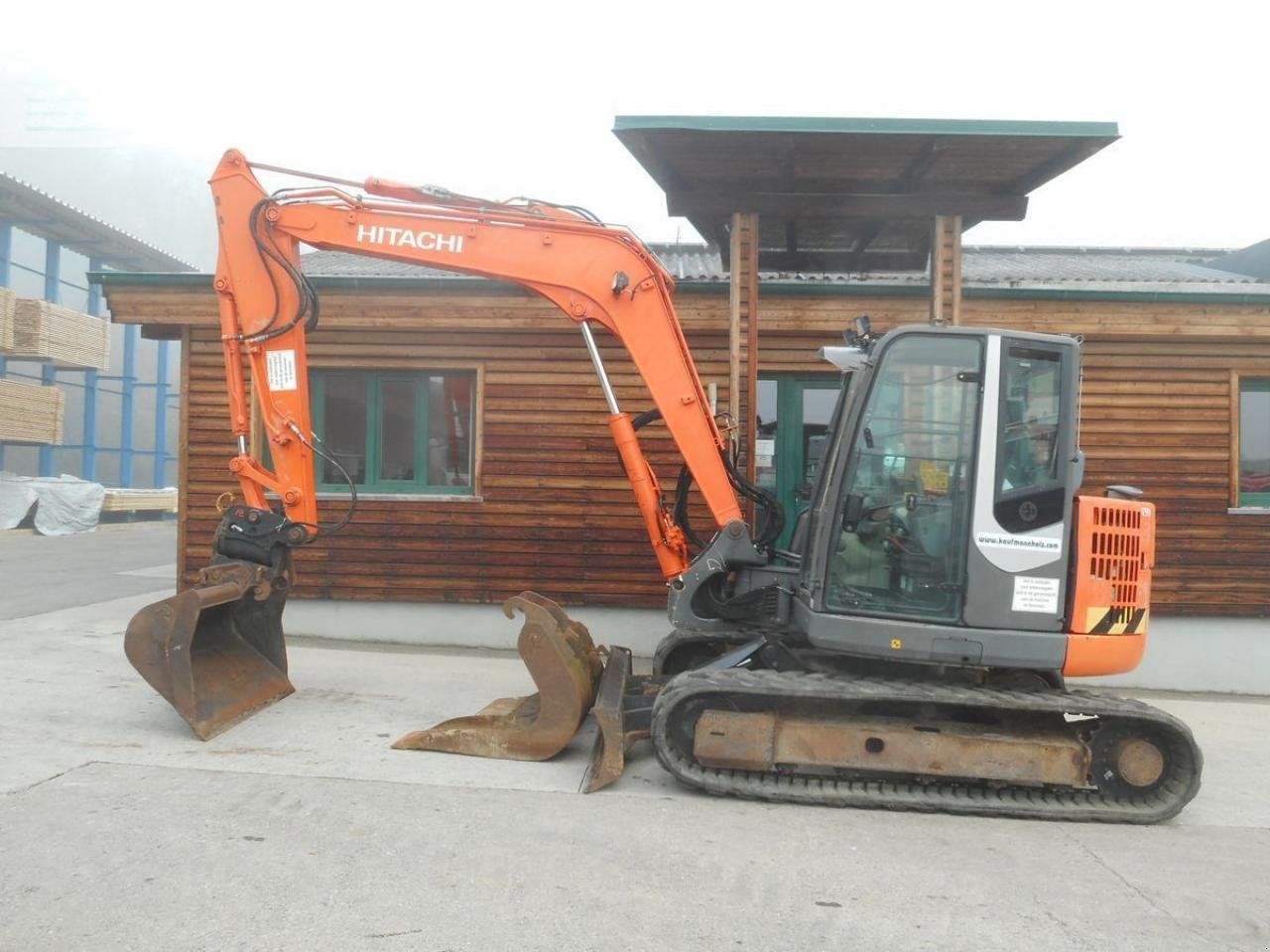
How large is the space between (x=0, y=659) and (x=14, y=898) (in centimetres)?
476

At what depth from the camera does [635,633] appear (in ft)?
27.8

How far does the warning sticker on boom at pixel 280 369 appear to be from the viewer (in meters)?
6.00

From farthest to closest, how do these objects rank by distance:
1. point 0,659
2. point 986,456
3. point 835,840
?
point 0,659 → point 986,456 → point 835,840

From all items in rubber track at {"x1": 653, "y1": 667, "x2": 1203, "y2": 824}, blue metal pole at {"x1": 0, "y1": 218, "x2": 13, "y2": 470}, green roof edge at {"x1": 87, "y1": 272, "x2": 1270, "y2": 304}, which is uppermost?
blue metal pole at {"x1": 0, "y1": 218, "x2": 13, "y2": 470}

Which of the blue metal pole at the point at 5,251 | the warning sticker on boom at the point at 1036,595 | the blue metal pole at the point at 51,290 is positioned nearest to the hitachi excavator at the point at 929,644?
the warning sticker on boom at the point at 1036,595

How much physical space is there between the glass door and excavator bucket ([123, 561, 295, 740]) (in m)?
4.39

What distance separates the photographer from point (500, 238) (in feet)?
19.2

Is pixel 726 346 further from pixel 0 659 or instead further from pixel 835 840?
pixel 0 659

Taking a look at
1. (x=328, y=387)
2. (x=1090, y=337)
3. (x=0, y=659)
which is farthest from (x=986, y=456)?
(x=0, y=659)

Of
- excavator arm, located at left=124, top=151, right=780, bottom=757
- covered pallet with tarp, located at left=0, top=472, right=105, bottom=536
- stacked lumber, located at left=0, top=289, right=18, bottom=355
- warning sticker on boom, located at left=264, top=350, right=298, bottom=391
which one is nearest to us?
excavator arm, located at left=124, top=151, right=780, bottom=757

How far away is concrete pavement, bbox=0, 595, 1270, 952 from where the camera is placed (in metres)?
3.24

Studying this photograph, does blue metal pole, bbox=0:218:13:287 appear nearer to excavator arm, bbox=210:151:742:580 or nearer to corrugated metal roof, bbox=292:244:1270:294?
corrugated metal roof, bbox=292:244:1270:294

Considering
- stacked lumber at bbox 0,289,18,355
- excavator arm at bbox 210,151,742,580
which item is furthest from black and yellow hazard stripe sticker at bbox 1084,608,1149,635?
stacked lumber at bbox 0,289,18,355

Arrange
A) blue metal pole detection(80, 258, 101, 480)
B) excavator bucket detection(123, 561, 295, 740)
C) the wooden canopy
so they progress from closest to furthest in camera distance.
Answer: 1. excavator bucket detection(123, 561, 295, 740)
2. the wooden canopy
3. blue metal pole detection(80, 258, 101, 480)
